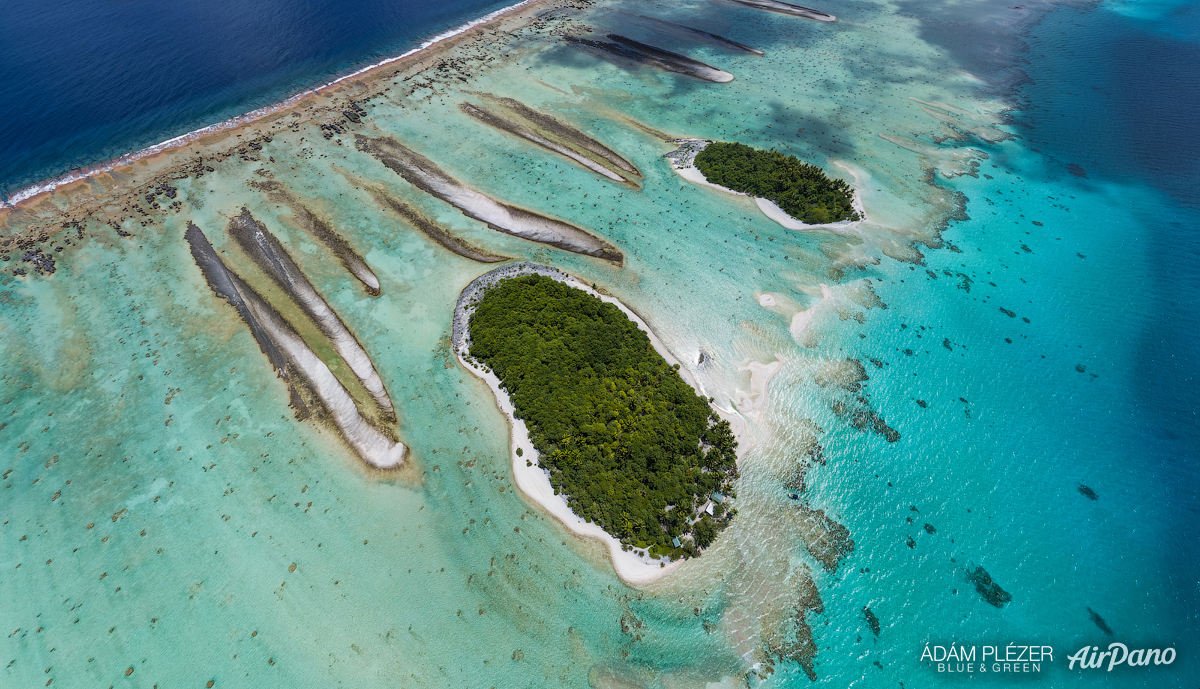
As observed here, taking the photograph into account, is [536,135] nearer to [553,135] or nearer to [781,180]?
[553,135]

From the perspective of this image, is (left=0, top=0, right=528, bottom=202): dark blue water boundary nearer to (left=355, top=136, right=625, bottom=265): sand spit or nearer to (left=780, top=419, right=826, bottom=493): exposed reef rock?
(left=355, top=136, right=625, bottom=265): sand spit

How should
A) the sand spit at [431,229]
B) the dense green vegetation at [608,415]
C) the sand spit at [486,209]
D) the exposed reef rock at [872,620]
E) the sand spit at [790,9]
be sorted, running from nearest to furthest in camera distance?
the exposed reef rock at [872,620]
the dense green vegetation at [608,415]
the sand spit at [431,229]
the sand spit at [486,209]
the sand spit at [790,9]

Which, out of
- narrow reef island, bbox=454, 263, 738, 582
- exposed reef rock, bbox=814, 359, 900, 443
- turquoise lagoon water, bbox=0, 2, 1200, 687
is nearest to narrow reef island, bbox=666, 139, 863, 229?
turquoise lagoon water, bbox=0, 2, 1200, 687

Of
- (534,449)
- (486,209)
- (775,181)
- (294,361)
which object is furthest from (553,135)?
(534,449)

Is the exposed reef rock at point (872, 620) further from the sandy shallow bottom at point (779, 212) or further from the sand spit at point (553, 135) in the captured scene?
the sand spit at point (553, 135)

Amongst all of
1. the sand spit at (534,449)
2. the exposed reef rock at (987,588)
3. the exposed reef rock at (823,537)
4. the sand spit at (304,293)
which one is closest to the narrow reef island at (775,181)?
the sand spit at (534,449)
